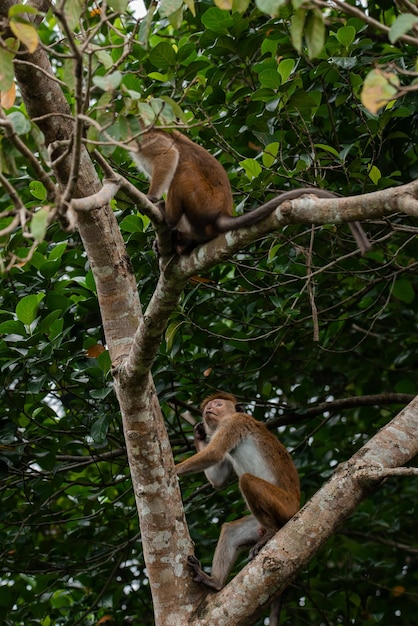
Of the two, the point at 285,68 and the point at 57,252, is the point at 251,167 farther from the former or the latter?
the point at 57,252

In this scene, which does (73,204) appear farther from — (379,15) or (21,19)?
(379,15)

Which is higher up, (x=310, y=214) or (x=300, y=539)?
(x=310, y=214)

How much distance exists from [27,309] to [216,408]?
165 centimetres

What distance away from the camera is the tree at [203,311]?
391 centimetres

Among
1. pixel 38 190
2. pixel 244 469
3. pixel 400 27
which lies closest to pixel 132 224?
pixel 38 190

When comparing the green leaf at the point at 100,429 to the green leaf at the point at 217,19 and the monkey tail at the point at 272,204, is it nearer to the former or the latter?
the monkey tail at the point at 272,204

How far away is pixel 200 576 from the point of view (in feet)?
15.0

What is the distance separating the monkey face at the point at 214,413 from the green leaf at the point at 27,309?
1521 millimetres

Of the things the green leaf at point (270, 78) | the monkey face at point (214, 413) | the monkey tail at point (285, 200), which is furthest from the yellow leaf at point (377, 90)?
the monkey face at point (214, 413)

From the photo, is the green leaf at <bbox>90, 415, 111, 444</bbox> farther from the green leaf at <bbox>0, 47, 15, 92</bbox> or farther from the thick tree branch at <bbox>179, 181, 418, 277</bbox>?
the green leaf at <bbox>0, 47, 15, 92</bbox>

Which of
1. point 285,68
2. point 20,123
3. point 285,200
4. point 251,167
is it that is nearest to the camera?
point 20,123

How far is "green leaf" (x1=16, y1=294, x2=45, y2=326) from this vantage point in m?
5.16

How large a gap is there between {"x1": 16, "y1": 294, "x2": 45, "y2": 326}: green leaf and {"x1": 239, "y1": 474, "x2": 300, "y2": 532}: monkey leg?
1680 mm

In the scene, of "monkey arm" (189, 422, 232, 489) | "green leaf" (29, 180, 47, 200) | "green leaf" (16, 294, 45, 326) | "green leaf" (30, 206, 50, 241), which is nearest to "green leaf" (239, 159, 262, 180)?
"green leaf" (29, 180, 47, 200)
